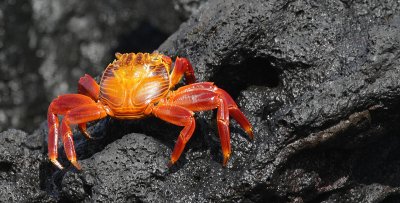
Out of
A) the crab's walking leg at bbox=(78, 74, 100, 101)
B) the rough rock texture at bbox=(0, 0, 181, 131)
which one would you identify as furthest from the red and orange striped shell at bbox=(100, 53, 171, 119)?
the rough rock texture at bbox=(0, 0, 181, 131)

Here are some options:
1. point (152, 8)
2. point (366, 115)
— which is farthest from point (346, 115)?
point (152, 8)

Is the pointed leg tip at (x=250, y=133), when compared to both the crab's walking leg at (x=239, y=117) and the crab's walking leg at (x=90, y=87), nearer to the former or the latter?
the crab's walking leg at (x=239, y=117)

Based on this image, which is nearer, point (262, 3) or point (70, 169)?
point (70, 169)

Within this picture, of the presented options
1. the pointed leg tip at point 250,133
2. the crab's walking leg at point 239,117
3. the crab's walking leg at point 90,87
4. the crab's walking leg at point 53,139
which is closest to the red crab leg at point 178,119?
the crab's walking leg at point 239,117

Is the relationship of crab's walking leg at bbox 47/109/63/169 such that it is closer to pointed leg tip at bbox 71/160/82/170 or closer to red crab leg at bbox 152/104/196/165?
pointed leg tip at bbox 71/160/82/170

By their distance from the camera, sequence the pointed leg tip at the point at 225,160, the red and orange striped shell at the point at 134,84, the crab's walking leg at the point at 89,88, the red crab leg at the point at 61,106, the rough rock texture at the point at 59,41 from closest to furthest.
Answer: the pointed leg tip at the point at 225,160 < the red and orange striped shell at the point at 134,84 < the red crab leg at the point at 61,106 < the crab's walking leg at the point at 89,88 < the rough rock texture at the point at 59,41

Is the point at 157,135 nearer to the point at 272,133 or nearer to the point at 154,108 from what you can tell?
the point at 154,108

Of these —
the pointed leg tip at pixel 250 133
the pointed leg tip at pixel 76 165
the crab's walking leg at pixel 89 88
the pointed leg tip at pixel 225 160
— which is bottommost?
the pointed leg tip at pixel 225 160
